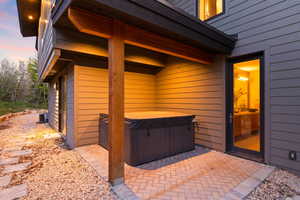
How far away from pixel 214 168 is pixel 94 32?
3.01m

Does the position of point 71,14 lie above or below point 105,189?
above

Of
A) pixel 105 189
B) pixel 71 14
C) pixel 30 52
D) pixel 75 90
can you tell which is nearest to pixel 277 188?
pixel 105 189

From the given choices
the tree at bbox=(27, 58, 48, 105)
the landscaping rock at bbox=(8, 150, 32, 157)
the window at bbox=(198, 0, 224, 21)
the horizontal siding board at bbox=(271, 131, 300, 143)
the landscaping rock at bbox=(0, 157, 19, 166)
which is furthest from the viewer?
the tree at bbox=(27, 58, 48, 105)

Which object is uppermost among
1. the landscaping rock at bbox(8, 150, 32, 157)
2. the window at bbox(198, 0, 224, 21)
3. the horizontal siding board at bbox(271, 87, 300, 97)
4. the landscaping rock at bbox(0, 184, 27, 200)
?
the window at bbox(198, 0, 224, 21)

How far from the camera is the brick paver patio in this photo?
193 centimetres

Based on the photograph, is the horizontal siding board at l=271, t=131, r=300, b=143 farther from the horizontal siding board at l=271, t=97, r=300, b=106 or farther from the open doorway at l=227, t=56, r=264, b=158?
the horizontal siding board at l=271, t=97, r=300, b=106

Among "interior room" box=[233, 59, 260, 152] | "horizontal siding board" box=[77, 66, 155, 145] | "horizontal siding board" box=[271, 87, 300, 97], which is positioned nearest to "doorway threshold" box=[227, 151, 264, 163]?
"interior room" box=[233, 59, 260, 152]

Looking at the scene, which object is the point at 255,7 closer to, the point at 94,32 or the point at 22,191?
the point at 94,32

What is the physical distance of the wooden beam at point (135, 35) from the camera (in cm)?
180

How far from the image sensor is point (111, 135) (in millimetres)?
2125

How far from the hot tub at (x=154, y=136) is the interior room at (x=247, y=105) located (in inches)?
44.3

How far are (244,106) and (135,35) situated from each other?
306 centimetres

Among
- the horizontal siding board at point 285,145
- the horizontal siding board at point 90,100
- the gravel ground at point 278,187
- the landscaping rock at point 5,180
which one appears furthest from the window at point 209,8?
the landscaping rock at point 5,180

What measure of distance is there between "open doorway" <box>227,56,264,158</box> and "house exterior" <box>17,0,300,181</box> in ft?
0.07
